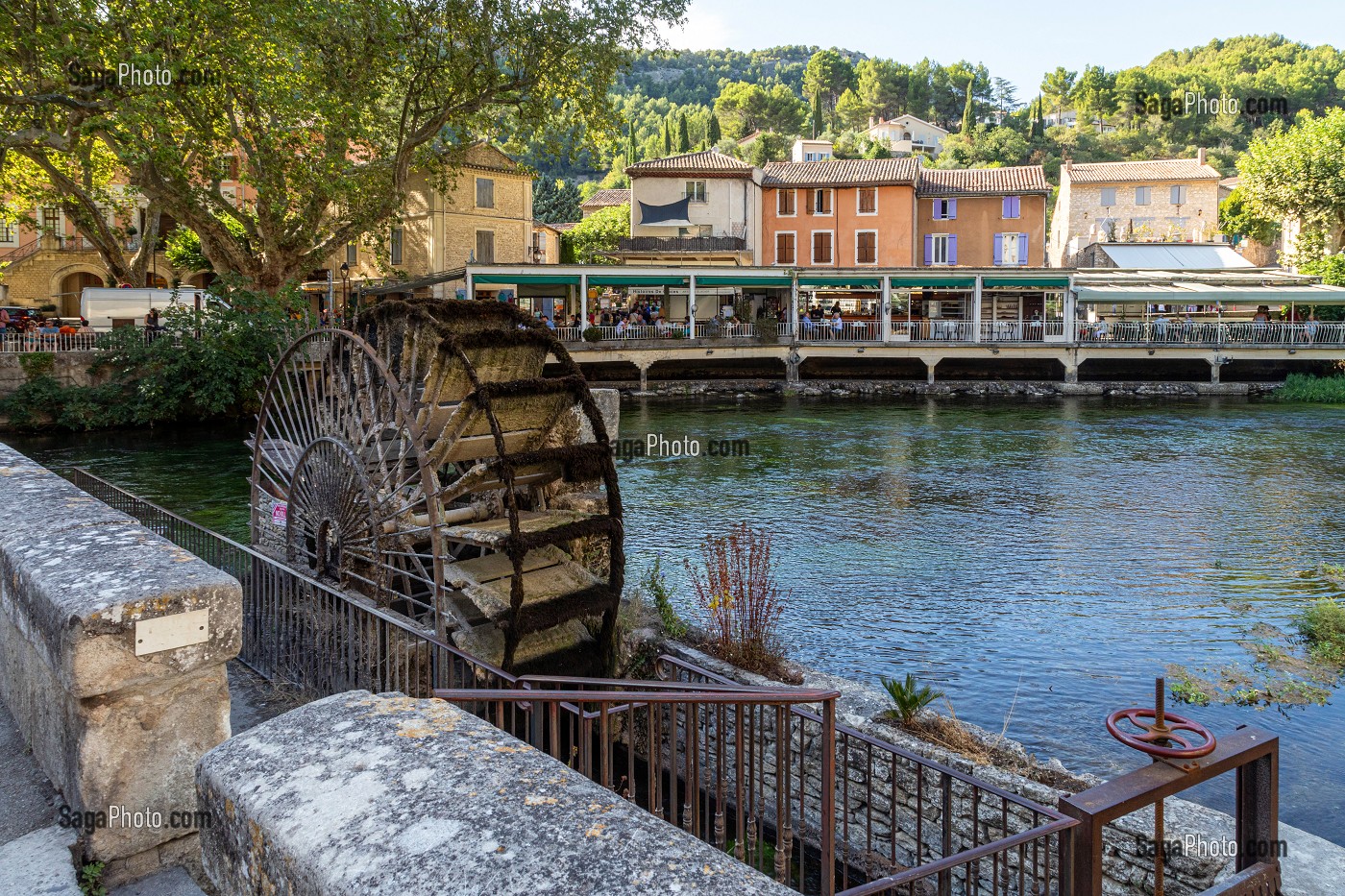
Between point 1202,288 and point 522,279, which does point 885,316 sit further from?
point 522,279

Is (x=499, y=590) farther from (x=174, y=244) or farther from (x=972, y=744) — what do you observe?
(x=174, y=244)

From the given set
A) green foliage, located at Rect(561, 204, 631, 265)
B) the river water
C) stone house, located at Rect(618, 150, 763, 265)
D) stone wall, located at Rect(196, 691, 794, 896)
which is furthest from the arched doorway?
stone wall, located at Rect(196, 691, 794, 896)

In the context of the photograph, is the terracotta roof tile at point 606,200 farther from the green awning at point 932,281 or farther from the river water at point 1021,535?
the river water at point 1021,535

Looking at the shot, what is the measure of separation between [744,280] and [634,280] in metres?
4.45

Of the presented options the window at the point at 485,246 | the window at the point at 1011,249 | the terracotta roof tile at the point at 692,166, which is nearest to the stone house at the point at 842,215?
the terracotta roof tile at the point at 692,166

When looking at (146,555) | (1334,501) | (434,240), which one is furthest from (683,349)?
(146,555)

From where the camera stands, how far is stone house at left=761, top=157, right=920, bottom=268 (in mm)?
50875

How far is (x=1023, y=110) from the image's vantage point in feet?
370

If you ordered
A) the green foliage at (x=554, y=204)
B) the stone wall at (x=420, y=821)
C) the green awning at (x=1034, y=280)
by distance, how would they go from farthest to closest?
1. the green foliage at (x=554, y=204)
2. the green awning at (x=1034, y=280)
3. the stone wall at (x=420, y=821)

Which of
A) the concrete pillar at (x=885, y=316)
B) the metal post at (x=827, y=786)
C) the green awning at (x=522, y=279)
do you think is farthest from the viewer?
the concrete pillar at (x=885, y=316)

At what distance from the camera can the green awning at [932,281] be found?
3847cm

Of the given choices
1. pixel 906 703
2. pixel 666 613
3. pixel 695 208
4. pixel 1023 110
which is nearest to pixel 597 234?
pixel 695 208

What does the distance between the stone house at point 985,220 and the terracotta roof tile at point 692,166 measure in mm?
10503

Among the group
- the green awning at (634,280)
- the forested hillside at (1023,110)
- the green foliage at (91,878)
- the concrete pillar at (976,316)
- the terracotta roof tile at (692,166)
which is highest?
the forested hillside at (1023,110)
